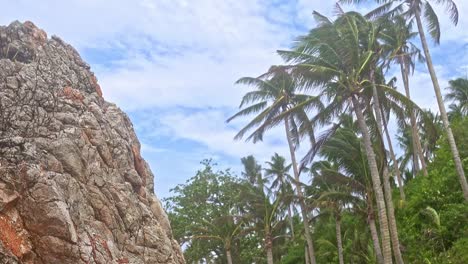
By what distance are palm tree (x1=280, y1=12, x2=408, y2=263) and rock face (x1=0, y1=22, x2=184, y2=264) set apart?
8128 millimetres

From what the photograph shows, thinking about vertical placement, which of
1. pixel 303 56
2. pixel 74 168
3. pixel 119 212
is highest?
pixel 303 56

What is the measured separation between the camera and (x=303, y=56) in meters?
19.4

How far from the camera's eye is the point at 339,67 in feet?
61.5

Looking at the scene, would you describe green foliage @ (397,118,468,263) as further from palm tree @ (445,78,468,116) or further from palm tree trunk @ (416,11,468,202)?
palm tree @ (445,78,468,116)

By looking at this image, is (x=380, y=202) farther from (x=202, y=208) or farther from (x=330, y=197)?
(x=202, y=208)

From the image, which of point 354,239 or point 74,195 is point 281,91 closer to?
point 354,239

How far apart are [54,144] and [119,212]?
11.0 feet

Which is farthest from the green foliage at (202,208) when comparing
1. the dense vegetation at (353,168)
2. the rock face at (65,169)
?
the rock face at (65,169)

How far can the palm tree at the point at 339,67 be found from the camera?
18.3 m

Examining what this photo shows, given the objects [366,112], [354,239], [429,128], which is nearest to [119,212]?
[366,112]

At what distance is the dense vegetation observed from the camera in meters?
18.9

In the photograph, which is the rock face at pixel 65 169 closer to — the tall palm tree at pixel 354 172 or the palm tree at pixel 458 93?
the tall palm tree at pixel 354 172

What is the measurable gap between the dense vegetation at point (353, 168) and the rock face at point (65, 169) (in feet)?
A: 19.6

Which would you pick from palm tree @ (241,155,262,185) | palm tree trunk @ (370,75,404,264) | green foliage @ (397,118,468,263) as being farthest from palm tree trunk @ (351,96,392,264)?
palm tree @ (241,155,262,185)
